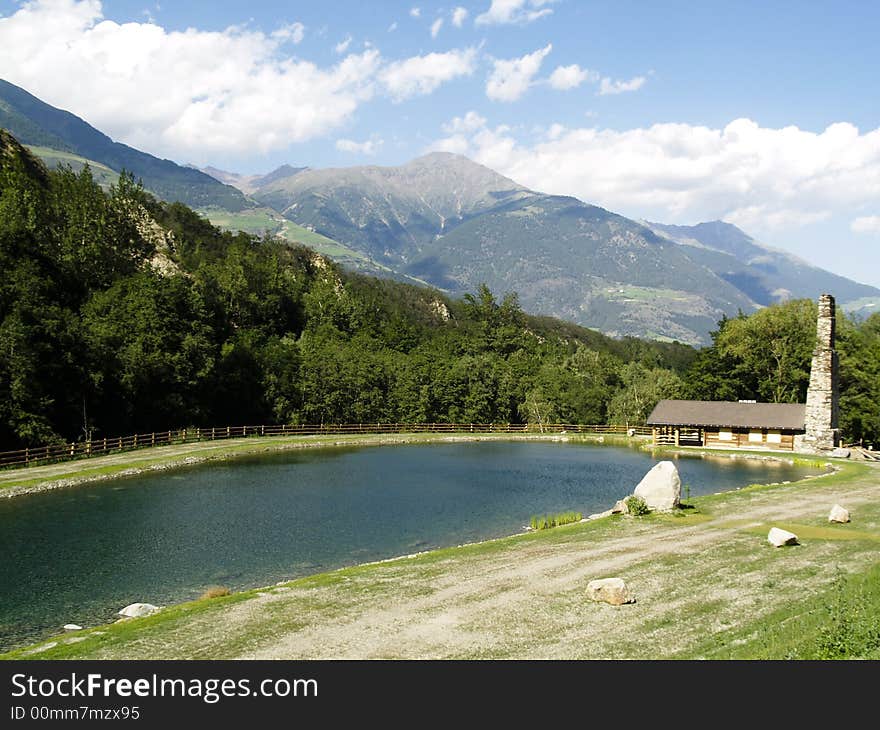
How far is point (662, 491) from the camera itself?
32.8 metres

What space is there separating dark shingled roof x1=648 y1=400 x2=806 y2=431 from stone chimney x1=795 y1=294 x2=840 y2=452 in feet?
8.30

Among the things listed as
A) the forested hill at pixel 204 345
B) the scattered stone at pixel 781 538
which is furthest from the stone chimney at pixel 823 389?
the scattered stone at pixel 781 538

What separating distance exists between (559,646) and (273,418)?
7295 cm

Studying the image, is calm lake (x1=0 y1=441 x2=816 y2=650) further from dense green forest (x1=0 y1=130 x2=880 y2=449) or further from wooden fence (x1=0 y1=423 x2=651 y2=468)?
dense green forest (x1=0 y1=130 x2=880 y2=449)

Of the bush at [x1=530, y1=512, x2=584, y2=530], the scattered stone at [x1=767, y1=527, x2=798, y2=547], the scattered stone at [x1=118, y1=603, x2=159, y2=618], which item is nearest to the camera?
the scattered stone at [x1=118, y1=603, x2=159, y2=618]

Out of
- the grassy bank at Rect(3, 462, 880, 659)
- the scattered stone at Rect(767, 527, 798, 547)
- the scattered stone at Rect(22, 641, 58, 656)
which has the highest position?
the scattered stone at Rect(767, 527, 798, 547)

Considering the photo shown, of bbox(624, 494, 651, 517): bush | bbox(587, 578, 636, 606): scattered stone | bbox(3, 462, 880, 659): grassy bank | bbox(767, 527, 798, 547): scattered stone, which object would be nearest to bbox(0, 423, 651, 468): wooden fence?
bbox(3, 462, 880, 659): grassy bank

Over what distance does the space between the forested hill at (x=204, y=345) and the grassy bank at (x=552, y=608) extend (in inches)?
1632

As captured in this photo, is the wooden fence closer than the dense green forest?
Yes

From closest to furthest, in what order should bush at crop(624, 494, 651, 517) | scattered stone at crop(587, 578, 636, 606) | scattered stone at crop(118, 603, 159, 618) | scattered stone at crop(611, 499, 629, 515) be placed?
scattered stone at crop(587, 578, 636, 606) → scattered stone at crop(118, 603, 159, 618) → bush at crop(624, 494, 651, 517) → scattered stone at crop(611, 499, 629, 515)

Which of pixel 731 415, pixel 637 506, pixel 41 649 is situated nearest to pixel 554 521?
pixel 637 506

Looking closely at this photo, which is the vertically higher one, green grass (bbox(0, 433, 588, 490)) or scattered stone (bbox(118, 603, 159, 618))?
scattered stone (bbox(118, 603, 159, 618))

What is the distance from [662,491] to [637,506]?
1480 millimetres

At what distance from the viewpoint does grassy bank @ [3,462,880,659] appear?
15.4 metres
